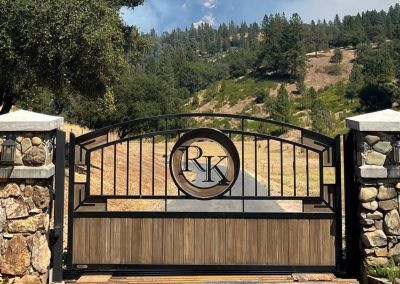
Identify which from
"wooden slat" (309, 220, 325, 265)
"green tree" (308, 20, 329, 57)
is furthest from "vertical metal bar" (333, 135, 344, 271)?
"green tree" (308, 20, 329, 57)

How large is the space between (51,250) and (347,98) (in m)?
69.0

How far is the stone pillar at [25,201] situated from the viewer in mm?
5715

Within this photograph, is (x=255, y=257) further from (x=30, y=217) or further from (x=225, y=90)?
(x=225, y=90)

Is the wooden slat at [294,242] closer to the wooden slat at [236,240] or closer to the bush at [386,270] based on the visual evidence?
the wooden slat at [236,240]

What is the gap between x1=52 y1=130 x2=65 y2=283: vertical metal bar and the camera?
6102 millimetres

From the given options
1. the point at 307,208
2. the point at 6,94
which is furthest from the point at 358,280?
the point at 6,94

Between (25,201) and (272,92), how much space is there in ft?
260

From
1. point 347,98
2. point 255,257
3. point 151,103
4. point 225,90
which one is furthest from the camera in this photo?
point 225,90

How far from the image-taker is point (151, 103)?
3519 centimetres

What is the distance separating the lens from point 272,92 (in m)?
82.9

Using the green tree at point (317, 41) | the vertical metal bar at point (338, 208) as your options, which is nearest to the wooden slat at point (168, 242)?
the vertical metal bar at point (338, 208)

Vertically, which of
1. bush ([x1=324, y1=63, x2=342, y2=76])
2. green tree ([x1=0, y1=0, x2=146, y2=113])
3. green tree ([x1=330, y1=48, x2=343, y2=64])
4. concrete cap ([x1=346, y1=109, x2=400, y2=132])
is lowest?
concrete cap ([x1=346, y1=109, x2=400, y2=132])

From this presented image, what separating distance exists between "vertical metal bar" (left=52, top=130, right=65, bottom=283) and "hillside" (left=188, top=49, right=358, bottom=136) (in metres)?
57.5

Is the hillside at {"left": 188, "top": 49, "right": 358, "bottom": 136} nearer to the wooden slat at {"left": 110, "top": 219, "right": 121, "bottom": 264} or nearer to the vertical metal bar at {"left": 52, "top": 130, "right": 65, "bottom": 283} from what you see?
the wooden slat at {"left": 110, "top": 219, "right": 121, "bottom": 264}
